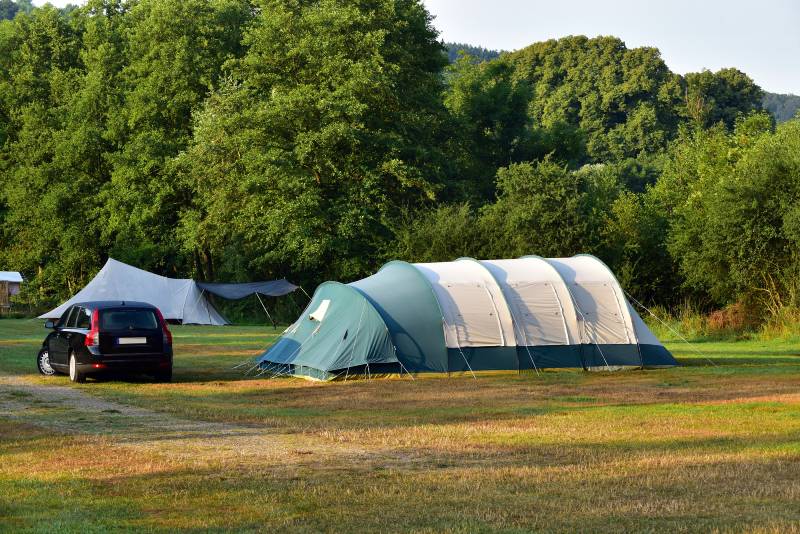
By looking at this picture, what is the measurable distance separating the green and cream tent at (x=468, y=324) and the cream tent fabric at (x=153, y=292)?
26149 mm

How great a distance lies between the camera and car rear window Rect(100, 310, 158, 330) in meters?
21.8

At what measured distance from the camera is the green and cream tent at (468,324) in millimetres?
23656

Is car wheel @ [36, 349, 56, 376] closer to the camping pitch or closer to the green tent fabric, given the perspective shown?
the green tent fabric

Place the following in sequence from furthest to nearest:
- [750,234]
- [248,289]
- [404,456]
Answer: [248,289] → [750,234] → [404,456]

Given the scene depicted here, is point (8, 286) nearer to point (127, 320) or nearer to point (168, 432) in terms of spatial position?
point (127, 320)

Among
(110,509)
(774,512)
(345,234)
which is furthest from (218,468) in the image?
(345,234)

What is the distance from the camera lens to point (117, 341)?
21.7 meters

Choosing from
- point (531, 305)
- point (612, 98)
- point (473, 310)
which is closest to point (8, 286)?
point (612, 98)

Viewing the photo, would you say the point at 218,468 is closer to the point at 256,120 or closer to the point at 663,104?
the point at 256,120

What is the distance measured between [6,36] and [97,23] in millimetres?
6558

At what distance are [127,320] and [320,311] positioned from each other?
4755 mm

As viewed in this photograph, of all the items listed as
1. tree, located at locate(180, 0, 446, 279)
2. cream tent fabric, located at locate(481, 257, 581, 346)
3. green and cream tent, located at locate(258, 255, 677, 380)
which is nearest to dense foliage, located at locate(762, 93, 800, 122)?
tree, located at locate(180, 0, 446, 279)

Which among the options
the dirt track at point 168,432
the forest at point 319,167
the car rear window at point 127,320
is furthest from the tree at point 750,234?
the dirt track at point 168,432

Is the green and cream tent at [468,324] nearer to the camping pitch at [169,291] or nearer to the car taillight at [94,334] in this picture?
the car taillight at [94,334]
